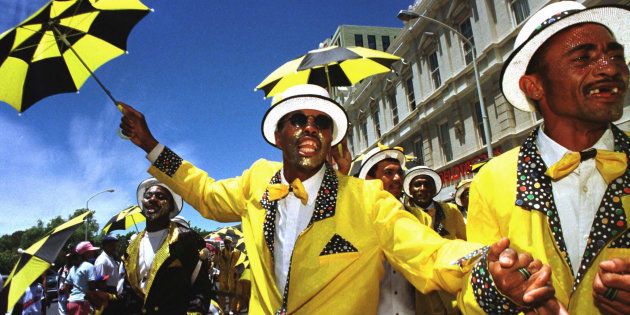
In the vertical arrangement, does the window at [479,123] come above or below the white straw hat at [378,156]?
above

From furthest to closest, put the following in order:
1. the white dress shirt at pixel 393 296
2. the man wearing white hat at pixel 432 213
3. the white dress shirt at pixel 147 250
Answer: the white dress shirt at pixel 147 250 → the man wearing white hat at pixel 432 213 → the white dress shirt at pixel 393 296

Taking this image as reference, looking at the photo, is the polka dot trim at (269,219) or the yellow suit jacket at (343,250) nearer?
the yellow suit jacket at (343,250)

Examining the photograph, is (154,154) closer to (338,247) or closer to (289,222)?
(289,222)

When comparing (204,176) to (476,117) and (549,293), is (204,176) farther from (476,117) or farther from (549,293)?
(476,117)

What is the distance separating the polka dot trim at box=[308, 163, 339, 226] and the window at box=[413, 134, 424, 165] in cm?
2076

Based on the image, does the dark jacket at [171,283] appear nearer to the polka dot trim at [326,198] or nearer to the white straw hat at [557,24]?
the polka dot trim at [326,198]

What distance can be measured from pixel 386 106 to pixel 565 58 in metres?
25.7

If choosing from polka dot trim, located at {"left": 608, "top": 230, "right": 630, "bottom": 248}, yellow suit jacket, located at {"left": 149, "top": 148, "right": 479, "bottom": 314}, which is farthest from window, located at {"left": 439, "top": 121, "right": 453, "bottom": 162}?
polka dot trim, located at {"left": 608, "top": 230, "right": 630, "bottom": 248}

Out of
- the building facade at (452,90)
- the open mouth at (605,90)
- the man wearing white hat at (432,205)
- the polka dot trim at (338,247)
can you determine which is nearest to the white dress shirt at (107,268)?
the man wearing white hat at (432,205)

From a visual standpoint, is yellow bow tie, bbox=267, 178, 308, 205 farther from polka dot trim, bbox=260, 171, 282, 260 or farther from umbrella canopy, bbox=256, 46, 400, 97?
A: umbrella canopy, bbox=256, 46, 400, 97

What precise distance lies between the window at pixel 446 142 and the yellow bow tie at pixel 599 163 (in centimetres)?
1927

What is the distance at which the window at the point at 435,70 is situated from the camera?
2117 cm

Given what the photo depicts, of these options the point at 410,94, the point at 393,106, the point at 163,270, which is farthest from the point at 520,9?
the point at 163,270

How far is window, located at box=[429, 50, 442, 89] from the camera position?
21.2 metres
